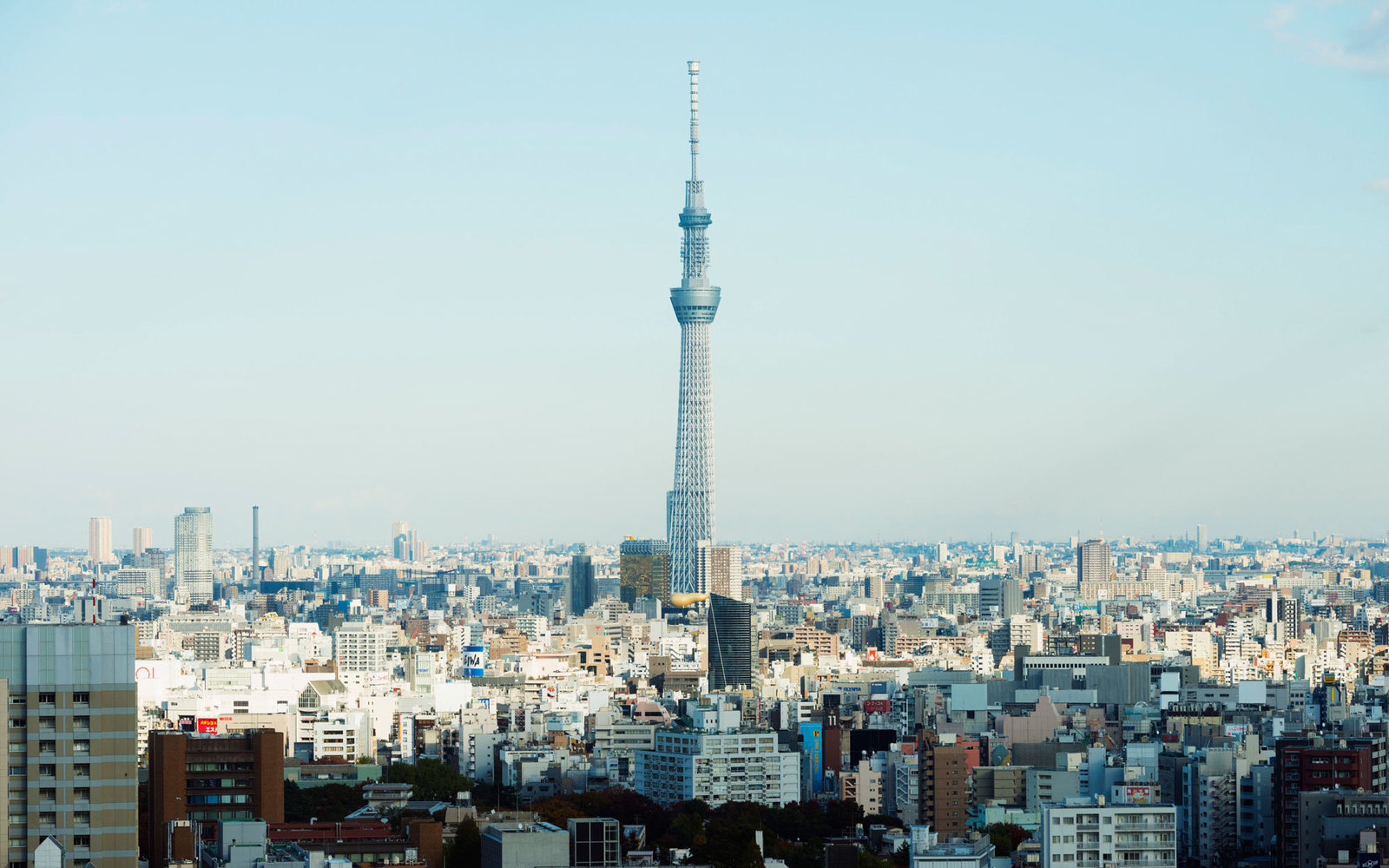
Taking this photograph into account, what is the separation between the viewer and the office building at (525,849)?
2317cm

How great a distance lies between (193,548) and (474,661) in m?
61.6

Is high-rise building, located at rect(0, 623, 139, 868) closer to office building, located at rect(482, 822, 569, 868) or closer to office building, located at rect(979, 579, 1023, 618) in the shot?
office building, located at rect(482, 822, 569, 868)

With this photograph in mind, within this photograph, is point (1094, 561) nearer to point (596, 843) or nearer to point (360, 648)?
point (360, 648)

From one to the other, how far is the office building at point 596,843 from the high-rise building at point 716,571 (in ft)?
280

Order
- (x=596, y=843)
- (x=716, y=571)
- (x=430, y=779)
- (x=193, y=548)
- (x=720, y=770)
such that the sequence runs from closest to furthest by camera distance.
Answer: (x=596, y=843) < (x=430, y=779) < (x=720, y=770) < (x=716, y=571) < (x=193, y=548)

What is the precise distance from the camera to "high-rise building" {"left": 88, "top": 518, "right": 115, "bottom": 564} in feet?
483

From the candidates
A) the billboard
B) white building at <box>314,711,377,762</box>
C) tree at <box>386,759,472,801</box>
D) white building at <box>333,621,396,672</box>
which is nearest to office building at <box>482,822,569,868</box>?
tree at <box>386,759,472,801</box>

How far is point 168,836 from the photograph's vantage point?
22.7m

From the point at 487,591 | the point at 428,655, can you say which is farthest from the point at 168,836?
the point at 487,591

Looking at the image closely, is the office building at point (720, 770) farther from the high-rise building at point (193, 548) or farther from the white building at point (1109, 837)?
the high-rise building at point (193, 548)

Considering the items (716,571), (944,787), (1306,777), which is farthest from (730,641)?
(1306,777)

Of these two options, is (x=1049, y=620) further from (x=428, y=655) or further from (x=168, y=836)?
(x=168, y=836)

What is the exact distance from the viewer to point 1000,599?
112000mm

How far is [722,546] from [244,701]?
61.9 metres
